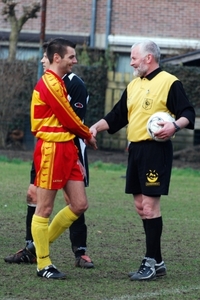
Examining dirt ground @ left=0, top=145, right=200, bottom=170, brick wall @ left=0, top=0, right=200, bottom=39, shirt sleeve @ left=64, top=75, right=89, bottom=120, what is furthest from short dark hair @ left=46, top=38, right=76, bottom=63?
brick wall @ left=0, top=0, right=200, bottom=39

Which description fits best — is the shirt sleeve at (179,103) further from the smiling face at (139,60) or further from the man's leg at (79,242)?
the man's leg at (79,242)

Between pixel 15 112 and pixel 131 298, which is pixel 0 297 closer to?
pixel 131 298

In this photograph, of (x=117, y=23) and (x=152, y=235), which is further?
(x=117, y=23)

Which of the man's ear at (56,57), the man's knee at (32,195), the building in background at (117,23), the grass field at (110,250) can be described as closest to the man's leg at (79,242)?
the grass field at (110,250)

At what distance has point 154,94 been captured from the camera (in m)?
7.14

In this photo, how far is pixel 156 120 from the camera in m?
6.94

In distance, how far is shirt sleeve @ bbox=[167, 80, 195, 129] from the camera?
7.07 m

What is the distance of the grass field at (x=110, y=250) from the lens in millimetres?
6574

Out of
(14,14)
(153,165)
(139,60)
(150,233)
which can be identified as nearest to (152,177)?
(153,165)

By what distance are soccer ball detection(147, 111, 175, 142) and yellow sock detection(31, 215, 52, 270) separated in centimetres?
118

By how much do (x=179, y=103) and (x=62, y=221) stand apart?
58.5 inches

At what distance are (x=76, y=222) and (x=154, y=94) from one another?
5.21 feet

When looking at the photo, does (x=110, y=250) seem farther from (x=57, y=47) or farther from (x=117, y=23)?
(x=117, y=23)

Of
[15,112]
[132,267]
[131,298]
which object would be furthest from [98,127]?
[15,112]
